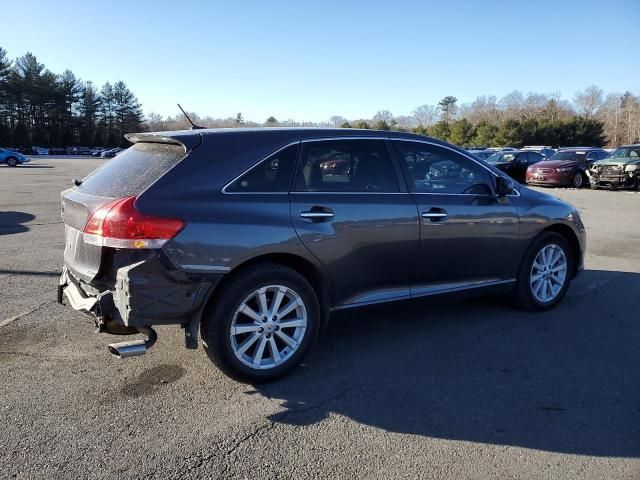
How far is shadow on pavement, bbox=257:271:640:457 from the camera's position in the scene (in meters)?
3.32

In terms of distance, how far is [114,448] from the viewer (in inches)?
119

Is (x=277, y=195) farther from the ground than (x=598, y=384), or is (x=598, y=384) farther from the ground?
(x=277, y=195)

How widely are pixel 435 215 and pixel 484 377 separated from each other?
1.38 meters

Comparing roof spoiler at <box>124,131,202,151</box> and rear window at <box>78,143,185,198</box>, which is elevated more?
roof spoiler at <box>124,131,202,151</box>

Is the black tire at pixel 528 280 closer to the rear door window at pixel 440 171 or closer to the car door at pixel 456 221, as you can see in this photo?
the car door at pixel 456 221

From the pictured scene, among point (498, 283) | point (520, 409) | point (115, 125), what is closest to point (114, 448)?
point (520, 409)

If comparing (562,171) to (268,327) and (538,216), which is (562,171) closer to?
(538,216)

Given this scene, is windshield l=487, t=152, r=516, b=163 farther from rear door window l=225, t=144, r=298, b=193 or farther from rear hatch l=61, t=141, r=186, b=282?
rear hatch l=61, t=141, r=186, b=282

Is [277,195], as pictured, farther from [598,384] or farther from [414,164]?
[598,384]

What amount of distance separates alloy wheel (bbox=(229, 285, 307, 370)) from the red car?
21.9 metres

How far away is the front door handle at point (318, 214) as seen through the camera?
12.9 feet

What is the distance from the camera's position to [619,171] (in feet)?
70.4

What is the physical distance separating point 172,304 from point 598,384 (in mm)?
3019

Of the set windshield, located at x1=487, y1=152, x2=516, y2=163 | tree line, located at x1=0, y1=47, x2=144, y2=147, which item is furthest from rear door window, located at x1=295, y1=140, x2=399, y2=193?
tree line, located at x1=0, y1=47, x2=144, y2=147
